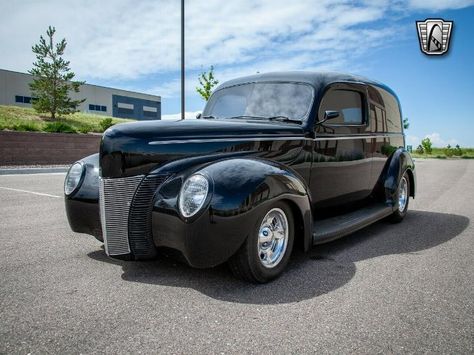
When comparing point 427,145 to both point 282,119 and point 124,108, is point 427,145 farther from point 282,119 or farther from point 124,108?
point 282,119

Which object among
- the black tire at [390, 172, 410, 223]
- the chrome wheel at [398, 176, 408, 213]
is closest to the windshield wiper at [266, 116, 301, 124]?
the black tire at [390, 172, 410, 223]

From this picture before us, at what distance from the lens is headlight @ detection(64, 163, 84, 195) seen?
12.0 feet

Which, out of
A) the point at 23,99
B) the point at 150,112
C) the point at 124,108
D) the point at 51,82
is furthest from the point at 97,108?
the point at 51,82

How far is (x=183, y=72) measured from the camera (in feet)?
49.6

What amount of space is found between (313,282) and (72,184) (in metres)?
2.38

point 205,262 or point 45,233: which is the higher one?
point 205,262

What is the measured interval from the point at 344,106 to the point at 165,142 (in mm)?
2418

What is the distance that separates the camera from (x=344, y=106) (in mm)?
4625

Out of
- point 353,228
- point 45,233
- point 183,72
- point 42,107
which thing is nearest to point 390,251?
point 353,228

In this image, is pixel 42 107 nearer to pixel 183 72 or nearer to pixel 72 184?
pixel 183 72

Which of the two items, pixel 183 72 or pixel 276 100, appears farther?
pixel 183 72

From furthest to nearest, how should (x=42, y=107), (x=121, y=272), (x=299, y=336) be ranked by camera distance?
1. (x=42, y=107)
2. (x=121, y=272)
3. (x=299, y=336)

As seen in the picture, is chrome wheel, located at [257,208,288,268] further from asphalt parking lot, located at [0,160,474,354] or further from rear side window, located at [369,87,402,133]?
rear side window, located at [369,87,402,133]

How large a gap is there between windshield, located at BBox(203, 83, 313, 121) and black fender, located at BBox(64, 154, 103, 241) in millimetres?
1722
